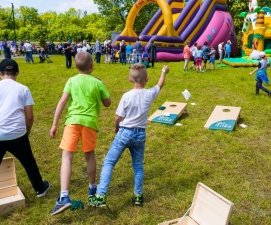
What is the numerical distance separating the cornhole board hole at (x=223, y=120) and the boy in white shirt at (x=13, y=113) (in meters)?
3.93

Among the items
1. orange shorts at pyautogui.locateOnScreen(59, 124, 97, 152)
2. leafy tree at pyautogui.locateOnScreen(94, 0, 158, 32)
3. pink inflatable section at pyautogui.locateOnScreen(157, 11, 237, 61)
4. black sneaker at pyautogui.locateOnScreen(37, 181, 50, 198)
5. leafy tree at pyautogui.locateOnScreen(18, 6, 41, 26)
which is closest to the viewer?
orange shorts at pyautogui.locateOnScreen(59, 124, 97, 152)

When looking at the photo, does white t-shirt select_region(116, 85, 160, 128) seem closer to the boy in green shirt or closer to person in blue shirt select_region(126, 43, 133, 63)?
the boy in green shirt

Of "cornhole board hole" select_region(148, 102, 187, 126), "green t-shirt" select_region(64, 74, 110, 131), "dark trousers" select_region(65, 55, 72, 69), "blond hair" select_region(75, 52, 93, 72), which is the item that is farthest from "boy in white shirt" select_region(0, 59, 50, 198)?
"dark trousers" select_region(65, 55, 72, 69)

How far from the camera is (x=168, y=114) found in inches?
259

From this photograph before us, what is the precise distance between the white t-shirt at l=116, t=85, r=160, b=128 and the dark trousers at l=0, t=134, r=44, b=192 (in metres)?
1.09

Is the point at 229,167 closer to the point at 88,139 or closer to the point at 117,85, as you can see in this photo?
the point at 88,139

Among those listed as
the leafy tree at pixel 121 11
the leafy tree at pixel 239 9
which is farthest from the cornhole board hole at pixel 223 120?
the leafy tree at pixel 121 11

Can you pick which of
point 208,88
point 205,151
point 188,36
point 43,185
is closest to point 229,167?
point 205,151

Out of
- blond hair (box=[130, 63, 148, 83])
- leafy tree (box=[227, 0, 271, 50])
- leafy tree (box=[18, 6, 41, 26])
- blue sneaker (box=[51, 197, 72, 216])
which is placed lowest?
blue sneaker (box=[51, 197, 72, 216])

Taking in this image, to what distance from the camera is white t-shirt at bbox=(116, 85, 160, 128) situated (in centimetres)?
313

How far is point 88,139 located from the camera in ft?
10.2

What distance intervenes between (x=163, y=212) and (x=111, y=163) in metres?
0.80

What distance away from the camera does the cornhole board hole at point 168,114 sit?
643 cm

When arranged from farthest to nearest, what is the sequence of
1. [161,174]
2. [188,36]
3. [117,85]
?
[188,36]
[117,85]
[161,174]
